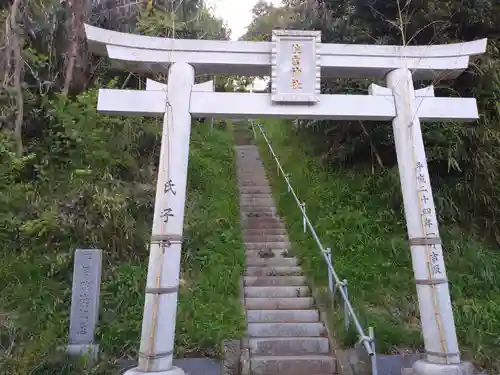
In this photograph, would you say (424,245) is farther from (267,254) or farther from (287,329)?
(267,254)

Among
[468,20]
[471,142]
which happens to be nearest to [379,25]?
[468,20]

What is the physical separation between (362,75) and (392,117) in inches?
27.2

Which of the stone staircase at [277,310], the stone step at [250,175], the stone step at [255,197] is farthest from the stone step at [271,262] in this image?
the stone step at [250,175]

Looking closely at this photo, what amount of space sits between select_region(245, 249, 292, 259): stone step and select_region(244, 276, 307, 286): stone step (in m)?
0.76

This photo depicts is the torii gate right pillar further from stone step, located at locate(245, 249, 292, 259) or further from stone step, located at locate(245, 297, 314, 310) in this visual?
stone step, located at locate(245, 249, 292, 259)

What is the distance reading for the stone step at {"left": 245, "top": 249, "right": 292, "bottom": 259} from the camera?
764 cm

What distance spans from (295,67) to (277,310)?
10.5 feet

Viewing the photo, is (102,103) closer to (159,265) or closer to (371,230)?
(159,265)

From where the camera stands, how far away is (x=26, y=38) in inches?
330

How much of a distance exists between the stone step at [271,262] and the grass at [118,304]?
25 centimetres

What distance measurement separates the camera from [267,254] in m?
7.67

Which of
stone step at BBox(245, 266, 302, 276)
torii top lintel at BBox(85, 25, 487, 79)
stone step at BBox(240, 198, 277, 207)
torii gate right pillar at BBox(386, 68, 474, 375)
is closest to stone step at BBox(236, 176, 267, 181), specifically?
stone step at BBox(240, 198, 277, 207)

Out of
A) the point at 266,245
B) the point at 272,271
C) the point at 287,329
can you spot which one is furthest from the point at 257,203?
the point at 287,329

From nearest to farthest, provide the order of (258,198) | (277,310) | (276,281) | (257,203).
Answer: (277,310), (276,281), (257,203), (258,198)
